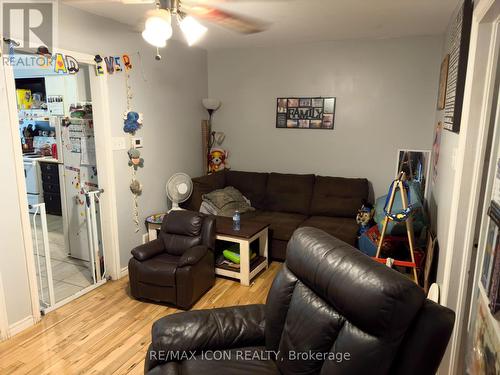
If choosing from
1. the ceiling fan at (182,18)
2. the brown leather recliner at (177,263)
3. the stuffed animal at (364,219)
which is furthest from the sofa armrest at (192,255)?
the stuffed animal at (364,219)

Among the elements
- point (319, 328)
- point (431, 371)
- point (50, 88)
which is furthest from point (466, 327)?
point (50, 88)

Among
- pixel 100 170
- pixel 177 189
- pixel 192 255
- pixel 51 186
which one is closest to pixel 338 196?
pixel 177 189

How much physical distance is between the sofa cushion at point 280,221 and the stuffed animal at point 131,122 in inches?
62.9

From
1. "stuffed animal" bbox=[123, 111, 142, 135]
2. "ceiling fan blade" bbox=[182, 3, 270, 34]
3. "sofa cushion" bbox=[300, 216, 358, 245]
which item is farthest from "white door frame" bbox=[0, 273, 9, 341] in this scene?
"sofa cushion" bbox=[300, 216, 358, 245]

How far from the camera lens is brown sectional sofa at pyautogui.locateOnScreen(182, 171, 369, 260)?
3.78 meters

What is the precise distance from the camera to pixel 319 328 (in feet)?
4.83

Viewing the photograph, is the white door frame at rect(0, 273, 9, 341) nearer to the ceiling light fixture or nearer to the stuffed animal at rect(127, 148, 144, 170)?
the stuffed animal at rect(127, 148, 144, 170)

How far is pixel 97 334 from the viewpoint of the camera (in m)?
2.57

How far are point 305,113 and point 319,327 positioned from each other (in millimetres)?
3234

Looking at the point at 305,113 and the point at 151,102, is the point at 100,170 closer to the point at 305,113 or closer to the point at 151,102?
the point at 151,102

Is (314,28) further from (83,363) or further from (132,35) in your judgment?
(83,363)

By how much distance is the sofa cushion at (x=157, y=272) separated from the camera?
9.26ft

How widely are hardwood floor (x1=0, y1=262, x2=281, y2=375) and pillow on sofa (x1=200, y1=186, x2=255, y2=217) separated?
910mm

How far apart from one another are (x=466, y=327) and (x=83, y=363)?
2.31 metres
